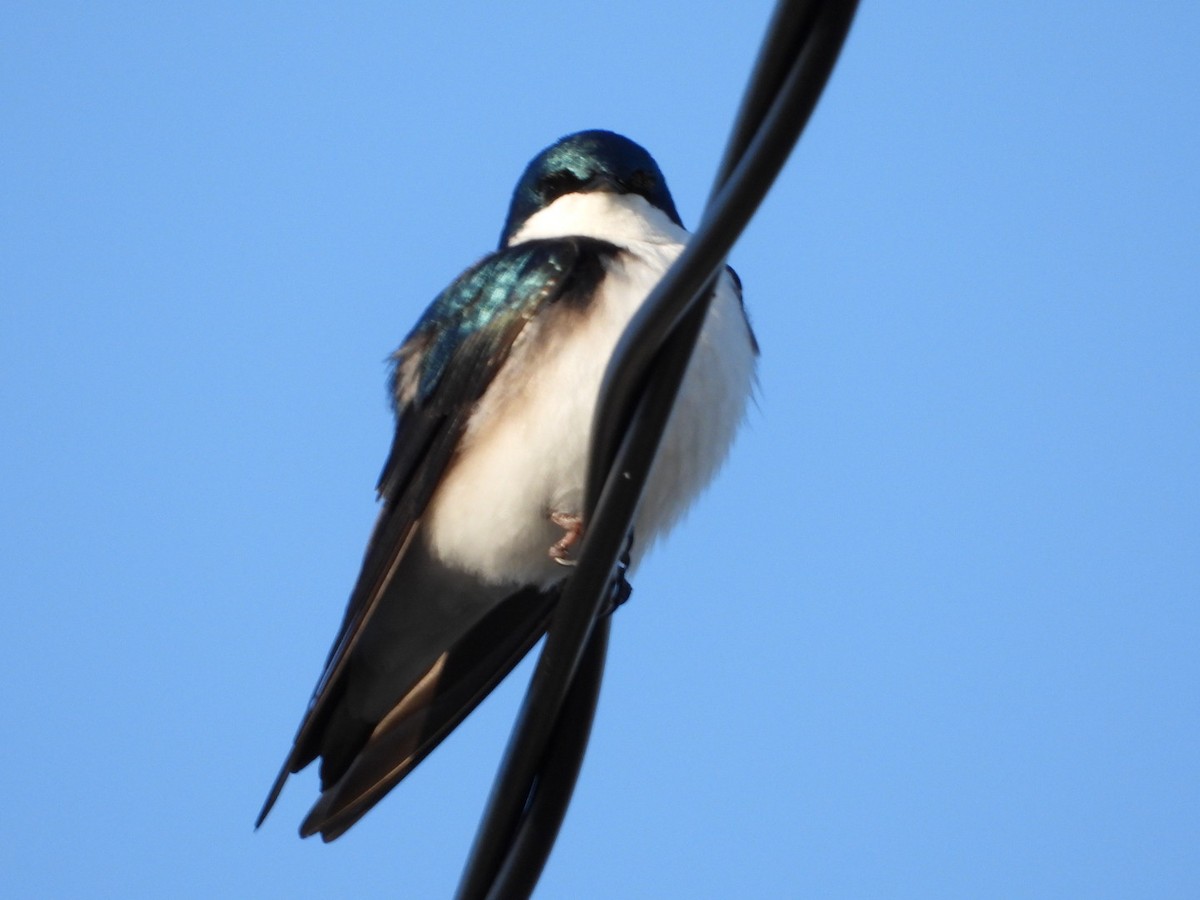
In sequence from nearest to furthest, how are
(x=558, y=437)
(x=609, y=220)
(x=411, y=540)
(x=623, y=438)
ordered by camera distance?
1. (x=623, y=438)
2. (x=558, y=437)
3. (x=411, y=540)
4. (x=609, y=220)

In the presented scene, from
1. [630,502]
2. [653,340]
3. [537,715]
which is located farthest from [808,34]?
[537,715]

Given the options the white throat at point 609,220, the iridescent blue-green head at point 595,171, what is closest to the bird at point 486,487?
the white throat at point 609,220

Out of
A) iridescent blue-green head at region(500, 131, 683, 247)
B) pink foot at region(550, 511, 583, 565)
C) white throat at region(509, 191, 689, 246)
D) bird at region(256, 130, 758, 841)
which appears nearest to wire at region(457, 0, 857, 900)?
pink foot at region(550, 511, 583, 565)

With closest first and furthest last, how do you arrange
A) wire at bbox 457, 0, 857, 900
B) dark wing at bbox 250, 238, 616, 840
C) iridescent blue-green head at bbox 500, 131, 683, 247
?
wire at bbox 457, 0, 857, 900
dark wing at bbox 250, 238, 616, 840
iridescent blue-green head at bbox 500, 131, 683, 247

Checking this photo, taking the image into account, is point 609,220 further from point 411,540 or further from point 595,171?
point 411,540

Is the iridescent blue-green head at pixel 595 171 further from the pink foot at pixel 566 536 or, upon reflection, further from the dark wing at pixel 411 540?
the pink foot at pixel 566 536

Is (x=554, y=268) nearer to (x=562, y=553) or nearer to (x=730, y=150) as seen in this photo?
(x=562, y=553)

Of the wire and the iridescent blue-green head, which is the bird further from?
the wire

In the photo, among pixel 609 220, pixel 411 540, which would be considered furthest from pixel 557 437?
pixel 609 220
